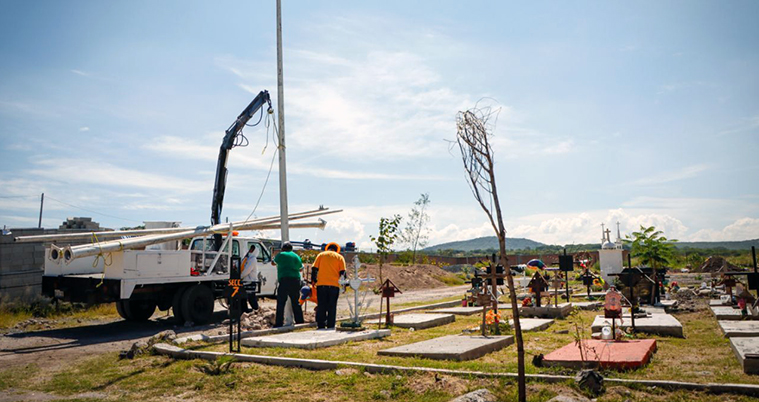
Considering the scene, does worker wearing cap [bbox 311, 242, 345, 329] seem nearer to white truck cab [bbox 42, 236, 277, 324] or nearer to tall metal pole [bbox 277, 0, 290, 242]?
white truck cab [bbox 42, 236, 277, 324]

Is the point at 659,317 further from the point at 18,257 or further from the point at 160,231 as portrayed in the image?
the point at 18,257

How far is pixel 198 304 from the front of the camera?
13.7 meters

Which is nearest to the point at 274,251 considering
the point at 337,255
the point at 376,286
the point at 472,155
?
the point at 337,255

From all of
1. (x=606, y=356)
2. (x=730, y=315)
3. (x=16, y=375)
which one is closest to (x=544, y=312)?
(x=730, y=315)

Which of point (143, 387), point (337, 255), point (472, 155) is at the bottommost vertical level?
point (143, 387)

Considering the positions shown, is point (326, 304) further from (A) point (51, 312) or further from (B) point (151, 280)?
(A) point (51, 312)

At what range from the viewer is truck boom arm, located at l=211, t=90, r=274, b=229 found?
16.9 m

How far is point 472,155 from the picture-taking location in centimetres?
542

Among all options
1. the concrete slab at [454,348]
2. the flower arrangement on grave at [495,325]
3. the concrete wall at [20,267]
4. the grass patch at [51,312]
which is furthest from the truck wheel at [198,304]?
the flower arrangement on grave at [495,325]

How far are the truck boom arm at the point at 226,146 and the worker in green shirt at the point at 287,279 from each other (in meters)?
6.01

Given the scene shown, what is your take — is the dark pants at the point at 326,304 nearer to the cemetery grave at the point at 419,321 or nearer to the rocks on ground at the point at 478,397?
the cemetery grave at the point at 419,321

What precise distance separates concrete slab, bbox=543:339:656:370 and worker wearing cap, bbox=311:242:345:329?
4.91 m

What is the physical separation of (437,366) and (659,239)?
1273 centimetres

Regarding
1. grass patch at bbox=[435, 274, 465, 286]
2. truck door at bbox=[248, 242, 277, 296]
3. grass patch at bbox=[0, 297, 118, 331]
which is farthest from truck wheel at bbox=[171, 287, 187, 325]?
grass patch at bbox=[435, 274, 465, 286]
